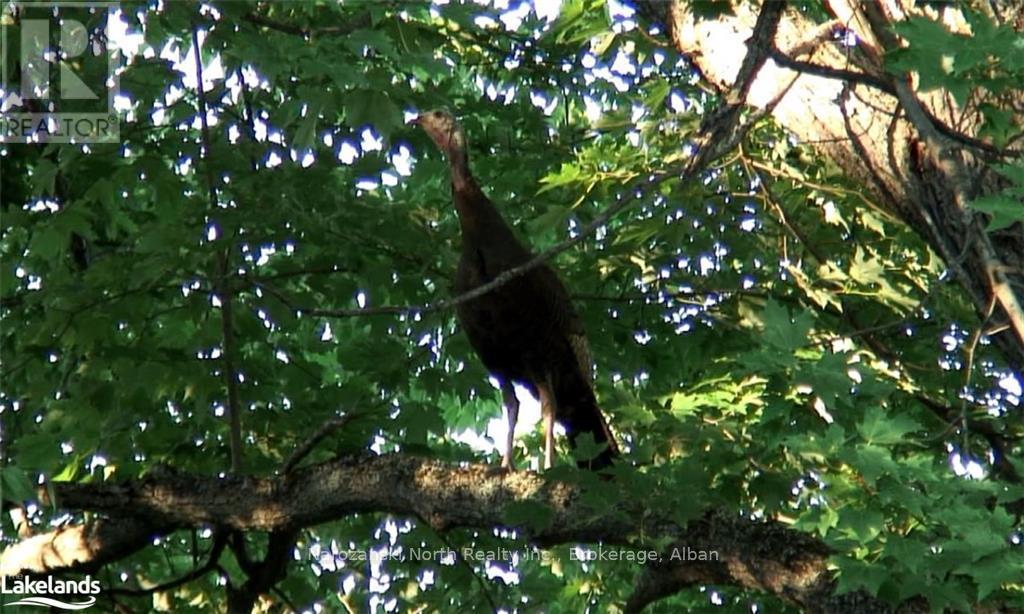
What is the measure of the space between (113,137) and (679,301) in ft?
8.28

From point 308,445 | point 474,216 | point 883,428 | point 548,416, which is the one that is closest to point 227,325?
point 308,445

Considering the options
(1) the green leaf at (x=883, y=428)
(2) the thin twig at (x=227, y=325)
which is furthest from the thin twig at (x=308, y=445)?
(1) the green leaf at (x=883, y=428)

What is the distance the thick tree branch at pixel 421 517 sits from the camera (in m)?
4.28

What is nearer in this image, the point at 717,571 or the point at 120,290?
the point at 717,571

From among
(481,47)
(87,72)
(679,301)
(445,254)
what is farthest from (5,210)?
(679,301)

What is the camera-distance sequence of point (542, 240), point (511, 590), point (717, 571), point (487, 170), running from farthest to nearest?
point (542, 240) → point (487, 170) → point (511, 590) → point (717, 571)

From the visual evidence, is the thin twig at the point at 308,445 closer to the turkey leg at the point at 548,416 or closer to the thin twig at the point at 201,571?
the thin twig at the point at 201,571

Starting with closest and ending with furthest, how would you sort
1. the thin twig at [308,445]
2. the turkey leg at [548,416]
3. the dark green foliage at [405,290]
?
the thin twig at [308,445]
the dark green foliage at [405,290]
the turkey leg at [548,416]

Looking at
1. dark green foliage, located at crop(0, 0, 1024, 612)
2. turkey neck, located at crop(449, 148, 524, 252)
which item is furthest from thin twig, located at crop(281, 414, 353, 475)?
turkey neck, located at crop(449, 148, 524, 252)

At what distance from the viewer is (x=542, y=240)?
25.2 ft

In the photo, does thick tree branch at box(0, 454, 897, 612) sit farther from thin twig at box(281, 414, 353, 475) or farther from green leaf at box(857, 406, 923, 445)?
green leaf at box(857, 406, 923, 445)

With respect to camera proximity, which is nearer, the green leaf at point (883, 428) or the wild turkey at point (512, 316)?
the green leaf at point (883, 428)

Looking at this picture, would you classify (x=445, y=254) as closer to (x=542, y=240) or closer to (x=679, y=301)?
(x=679, y=301)

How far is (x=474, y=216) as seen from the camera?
5660mm
